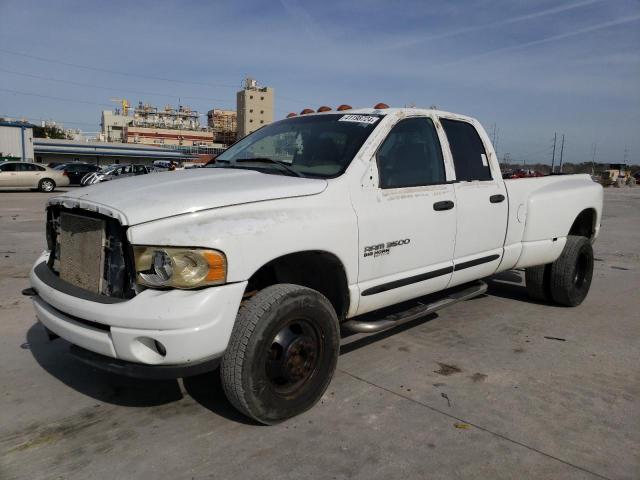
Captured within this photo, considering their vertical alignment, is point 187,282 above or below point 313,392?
above

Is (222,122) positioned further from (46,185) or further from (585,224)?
(585,224)

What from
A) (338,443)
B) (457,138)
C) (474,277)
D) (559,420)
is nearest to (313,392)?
(338,443)

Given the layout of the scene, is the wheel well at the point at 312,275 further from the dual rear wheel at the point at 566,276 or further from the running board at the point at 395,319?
the dual rear wheel at the point at 566,276

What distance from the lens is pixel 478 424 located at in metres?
2.98

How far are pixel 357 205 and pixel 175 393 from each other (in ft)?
5.44

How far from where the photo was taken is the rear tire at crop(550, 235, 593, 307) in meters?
5.29

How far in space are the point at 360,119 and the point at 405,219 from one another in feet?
2.68

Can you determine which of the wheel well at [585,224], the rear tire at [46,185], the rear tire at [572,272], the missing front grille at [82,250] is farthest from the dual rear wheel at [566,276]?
the rear tire at [46,185]

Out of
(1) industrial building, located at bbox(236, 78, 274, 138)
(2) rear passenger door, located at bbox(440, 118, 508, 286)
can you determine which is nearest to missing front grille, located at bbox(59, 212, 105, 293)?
(2) rear passenger door, located at bbox(440, 118, 508, 286)

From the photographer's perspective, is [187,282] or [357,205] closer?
[187,282]

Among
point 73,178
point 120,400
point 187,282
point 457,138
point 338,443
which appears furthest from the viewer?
point 73,178

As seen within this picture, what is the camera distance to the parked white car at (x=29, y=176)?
22812 millimetres

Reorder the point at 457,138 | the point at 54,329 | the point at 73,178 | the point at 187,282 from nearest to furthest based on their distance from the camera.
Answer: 1. the point at 187,282
2. the point at 54,329
3. the point at 457,138
4. the point at 73,178

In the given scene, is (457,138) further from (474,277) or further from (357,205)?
(357,205)
